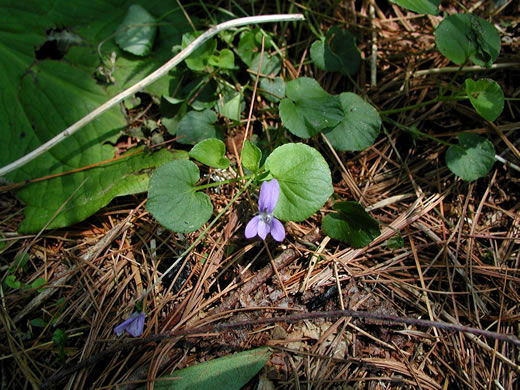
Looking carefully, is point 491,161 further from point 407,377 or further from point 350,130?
point 407,377

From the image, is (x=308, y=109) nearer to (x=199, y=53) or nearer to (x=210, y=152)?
(x=210, y=152)

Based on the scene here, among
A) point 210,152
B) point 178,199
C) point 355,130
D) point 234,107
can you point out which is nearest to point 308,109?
point 355,130

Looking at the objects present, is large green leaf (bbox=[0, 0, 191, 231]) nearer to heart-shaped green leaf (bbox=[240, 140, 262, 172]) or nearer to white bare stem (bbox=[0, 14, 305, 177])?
white bare stem (bbox=[0, 14, 305, 177])

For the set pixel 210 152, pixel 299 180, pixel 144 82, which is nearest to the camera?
pixel 299 180

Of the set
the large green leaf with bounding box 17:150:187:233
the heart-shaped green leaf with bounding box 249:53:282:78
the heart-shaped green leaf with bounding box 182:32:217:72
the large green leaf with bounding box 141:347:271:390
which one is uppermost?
the heart-shaped green leaf with bounding box 182:32:217:72

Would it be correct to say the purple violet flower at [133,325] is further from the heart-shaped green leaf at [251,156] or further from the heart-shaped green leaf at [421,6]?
the heart-shaped green leaf at [421,6]

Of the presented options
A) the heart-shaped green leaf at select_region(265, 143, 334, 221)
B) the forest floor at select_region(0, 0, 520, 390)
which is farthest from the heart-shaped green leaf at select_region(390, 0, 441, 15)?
the heart-shaped green leaf at select_region(265, 143, 334, 221)
